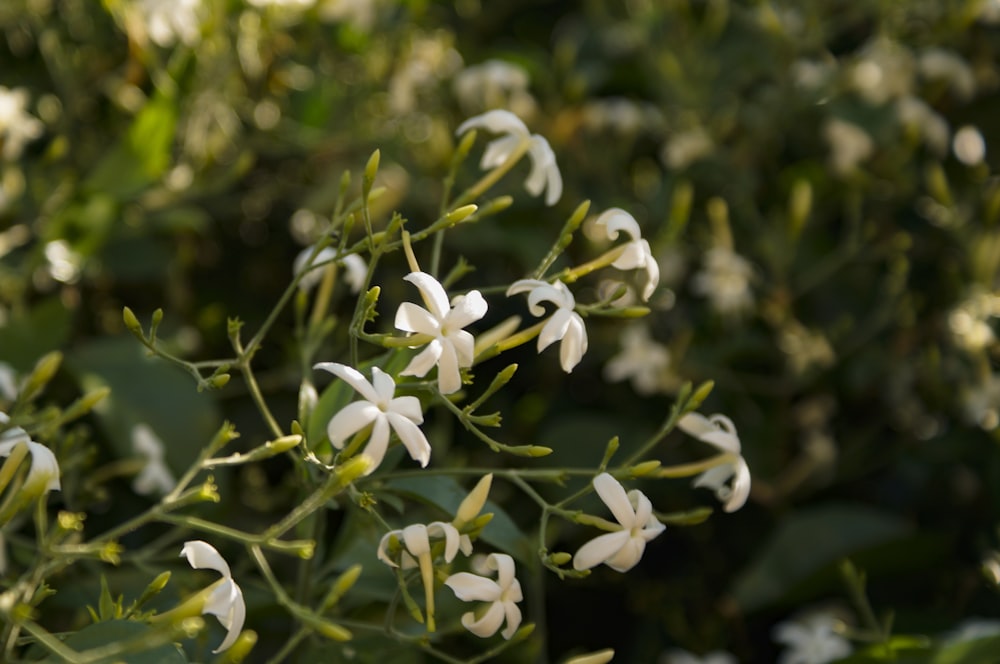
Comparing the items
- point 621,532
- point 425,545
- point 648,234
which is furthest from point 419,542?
point 648,234

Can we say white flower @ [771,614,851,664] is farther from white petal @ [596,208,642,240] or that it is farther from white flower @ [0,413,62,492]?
white flower @ [0,413,62,492]

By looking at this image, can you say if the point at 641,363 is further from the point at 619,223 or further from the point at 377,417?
the point at 377,417

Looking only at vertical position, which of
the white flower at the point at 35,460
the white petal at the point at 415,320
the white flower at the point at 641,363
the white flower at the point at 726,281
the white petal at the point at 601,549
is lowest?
the white flower at the point at 641,363

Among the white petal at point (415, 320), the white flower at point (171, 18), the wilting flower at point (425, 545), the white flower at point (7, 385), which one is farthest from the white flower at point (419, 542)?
the white flower at point (171, 18)

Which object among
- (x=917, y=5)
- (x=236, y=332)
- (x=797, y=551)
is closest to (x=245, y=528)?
(x=236, y=332)

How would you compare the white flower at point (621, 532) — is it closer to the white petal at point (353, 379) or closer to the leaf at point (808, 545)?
the white petal at point (353, 379)
